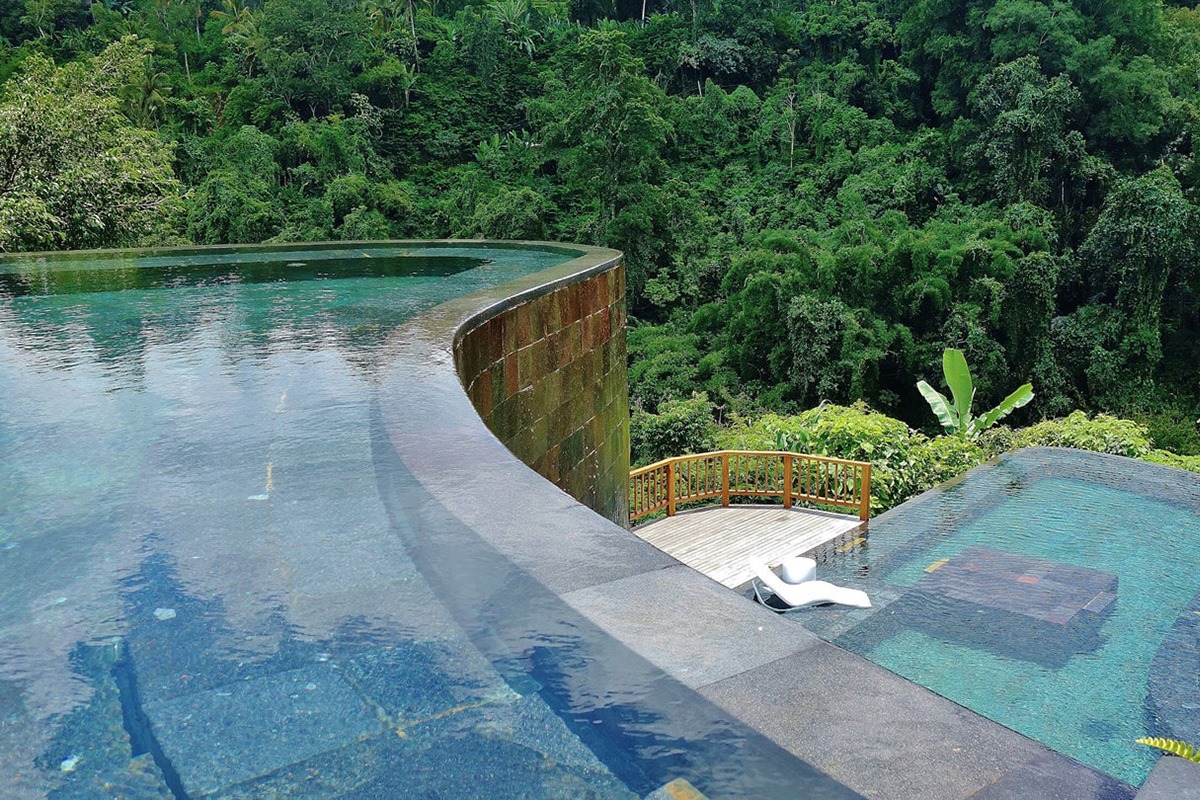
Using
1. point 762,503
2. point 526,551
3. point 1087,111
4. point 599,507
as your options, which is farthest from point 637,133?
point 526,551

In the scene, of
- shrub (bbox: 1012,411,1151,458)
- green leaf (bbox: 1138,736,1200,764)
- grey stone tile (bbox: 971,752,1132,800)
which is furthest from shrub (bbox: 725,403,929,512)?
grey stone tile (bbox: 971,752,1132,800)

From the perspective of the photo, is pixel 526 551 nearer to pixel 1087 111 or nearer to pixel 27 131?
pixel 27 131

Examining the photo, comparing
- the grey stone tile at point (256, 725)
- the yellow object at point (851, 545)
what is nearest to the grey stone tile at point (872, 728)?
the grey stone tile at point (256, 725)

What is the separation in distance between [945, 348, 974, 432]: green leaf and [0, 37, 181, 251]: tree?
31.2 ft

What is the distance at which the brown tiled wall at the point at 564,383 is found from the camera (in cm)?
351

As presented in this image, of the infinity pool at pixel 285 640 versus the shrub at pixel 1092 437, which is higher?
the infinity pool at pixel 285 640

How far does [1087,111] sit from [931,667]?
21.7 m

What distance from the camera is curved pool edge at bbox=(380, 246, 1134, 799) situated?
0.92 m


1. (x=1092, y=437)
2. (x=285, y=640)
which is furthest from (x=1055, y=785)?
(x=1092, y=437)

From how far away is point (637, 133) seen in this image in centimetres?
2203

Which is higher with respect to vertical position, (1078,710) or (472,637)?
(472,637)

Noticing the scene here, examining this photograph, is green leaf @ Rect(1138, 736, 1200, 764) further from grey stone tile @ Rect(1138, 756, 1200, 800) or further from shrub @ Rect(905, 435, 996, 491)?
shrub @ Rect(905, 435, 996, 491)

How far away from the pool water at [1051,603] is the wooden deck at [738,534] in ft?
1.94

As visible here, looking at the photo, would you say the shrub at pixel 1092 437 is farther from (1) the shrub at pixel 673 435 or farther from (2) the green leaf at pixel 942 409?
(1) the shrub at pixel 673 435
